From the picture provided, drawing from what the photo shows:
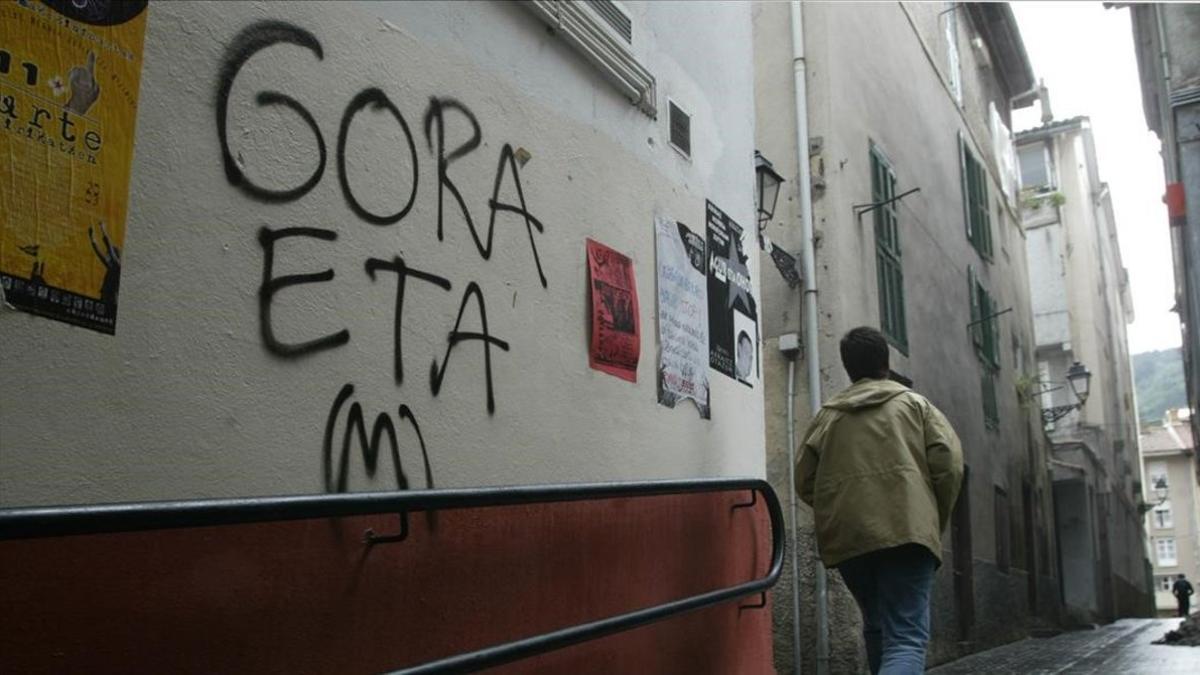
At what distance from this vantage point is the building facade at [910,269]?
902cm

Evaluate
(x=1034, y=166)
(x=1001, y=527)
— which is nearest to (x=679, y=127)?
(x=1001, y=527)

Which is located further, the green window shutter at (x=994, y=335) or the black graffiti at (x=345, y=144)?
the green window shutter at (x=994, y=335)

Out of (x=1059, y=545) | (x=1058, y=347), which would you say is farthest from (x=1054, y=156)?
(x=1059, y=545)

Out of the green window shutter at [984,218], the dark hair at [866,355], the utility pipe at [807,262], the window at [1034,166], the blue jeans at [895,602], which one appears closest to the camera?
the blue jeans at [895,602]

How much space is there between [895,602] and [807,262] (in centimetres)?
535

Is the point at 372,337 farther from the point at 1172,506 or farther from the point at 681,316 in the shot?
the point at 1172,506

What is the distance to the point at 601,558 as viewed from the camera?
367 cm

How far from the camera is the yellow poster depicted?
2064mm

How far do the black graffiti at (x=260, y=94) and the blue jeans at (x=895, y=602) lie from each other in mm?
2574

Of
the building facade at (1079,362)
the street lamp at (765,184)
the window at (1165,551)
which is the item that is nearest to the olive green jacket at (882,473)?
the street lamp at (765,184)

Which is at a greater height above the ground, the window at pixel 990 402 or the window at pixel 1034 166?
the window at pixel 1034 166

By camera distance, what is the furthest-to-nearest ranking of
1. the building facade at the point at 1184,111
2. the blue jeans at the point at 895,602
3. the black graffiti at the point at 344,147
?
the building facade at the point at 1184,111 → the blue jeans at the point at 895,602 → the black graffiti at the point at 344,147

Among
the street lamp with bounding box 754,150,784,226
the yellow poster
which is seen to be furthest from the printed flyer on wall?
the street lamp with bounding box 754,150,784,226

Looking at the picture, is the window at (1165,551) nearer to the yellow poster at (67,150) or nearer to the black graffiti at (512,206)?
the black graffiti at (512,206)
